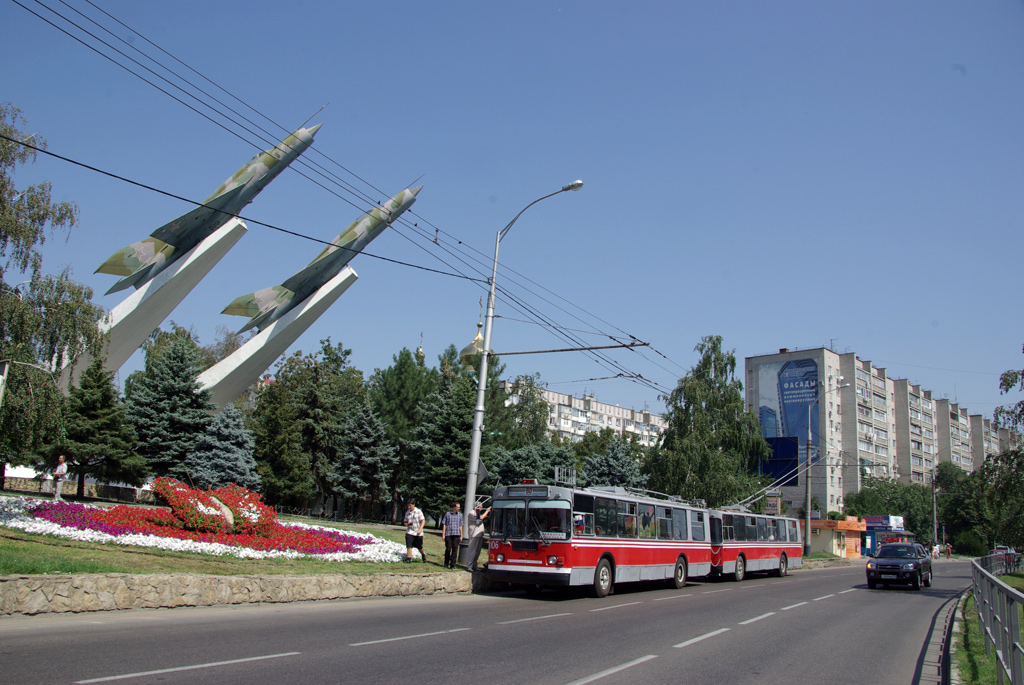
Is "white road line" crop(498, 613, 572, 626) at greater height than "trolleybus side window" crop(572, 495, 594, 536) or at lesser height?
lesser

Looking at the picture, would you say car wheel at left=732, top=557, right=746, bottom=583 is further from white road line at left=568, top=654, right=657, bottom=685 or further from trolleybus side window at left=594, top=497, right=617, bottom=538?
white road line at left=568, top=654, right=657, bottom=685

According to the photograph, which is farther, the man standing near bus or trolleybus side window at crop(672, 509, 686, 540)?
trolleybus side window at crop(672, 509, 686, 540)

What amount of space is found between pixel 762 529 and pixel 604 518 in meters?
13.5

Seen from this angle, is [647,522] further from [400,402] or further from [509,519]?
[400,402]

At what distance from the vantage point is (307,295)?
49.2m

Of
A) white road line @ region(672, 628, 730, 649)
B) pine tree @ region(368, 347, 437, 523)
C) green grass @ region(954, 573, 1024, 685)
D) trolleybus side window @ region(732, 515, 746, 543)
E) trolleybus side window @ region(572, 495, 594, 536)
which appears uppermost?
pine tree @ region(368, 347, 437, 523)

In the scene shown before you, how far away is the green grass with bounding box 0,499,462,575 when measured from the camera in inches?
451

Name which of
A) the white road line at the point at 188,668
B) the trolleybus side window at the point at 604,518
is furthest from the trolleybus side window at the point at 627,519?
the white road line at the point at 188,668

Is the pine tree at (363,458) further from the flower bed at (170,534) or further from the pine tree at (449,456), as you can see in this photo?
the flower bed at (170,534)

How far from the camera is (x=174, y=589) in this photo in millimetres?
11398

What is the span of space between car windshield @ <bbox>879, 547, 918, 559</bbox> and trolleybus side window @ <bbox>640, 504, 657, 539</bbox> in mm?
9132

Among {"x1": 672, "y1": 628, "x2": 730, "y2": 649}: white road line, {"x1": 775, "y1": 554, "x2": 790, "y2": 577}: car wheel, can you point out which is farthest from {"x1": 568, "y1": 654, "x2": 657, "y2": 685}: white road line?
{"x1": 775, "y1": 554, "x2": 790, "y2": 577}: car wheel

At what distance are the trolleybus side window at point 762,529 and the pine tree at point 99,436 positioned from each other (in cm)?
2527

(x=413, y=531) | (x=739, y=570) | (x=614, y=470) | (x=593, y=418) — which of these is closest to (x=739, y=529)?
(x=739, y=570)
